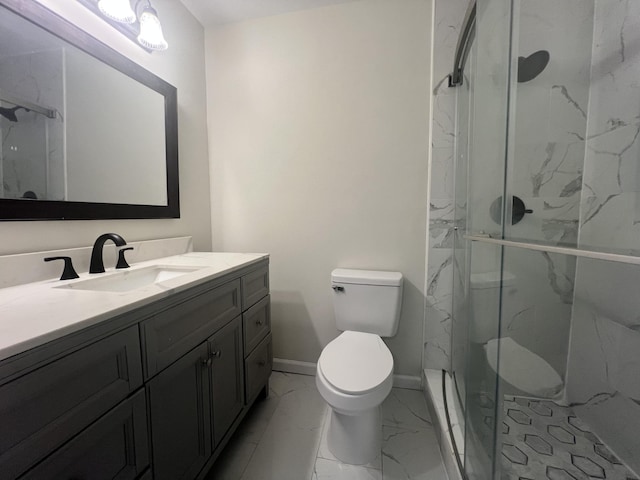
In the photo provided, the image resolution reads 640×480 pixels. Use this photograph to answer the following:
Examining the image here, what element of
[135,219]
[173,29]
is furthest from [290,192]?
[173,29]

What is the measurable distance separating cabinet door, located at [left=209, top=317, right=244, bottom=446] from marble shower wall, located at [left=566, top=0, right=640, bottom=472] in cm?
156

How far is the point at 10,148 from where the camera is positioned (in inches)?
33.6

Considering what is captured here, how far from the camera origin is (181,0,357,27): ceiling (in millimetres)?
1563

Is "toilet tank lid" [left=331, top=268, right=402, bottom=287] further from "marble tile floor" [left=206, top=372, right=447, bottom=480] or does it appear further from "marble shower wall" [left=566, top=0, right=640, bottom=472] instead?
"marble shower wall" [left=566, top=0, right=640, bottom=472]

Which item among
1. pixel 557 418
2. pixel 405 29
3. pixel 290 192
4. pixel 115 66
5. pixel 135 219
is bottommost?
pixel 557 418

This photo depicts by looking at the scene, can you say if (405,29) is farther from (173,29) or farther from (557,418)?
(557,418)

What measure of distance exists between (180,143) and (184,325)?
3.89 feet

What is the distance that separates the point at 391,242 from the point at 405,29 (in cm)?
121

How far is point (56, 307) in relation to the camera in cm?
64

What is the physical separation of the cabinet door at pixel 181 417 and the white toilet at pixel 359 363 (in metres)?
0.46

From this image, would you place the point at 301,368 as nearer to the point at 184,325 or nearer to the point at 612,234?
the point at 184,325

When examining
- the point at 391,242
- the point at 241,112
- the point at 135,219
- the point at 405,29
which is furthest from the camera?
the point at 241,112

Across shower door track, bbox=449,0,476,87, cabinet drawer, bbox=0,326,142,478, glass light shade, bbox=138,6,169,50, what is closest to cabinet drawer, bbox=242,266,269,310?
cabinet drawer, bbox=0,326,142,478

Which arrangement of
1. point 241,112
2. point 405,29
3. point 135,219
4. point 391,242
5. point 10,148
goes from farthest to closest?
point 241,112 < point 391,242 < point 405,29 < point 135,219 < point 10,148
